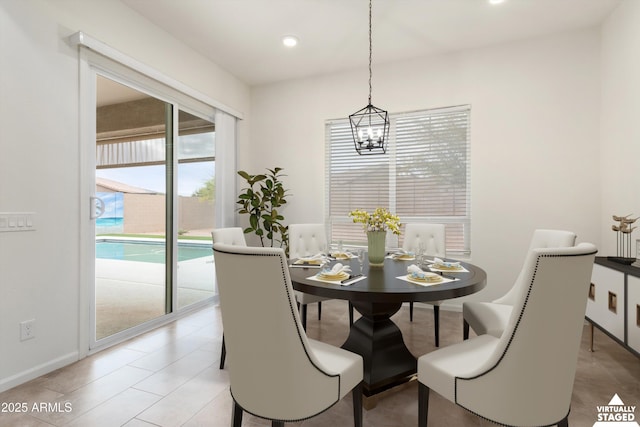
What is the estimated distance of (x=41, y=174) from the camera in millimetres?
2205

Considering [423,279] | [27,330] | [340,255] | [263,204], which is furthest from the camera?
[263,204]

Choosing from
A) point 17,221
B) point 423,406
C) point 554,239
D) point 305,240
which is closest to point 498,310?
point 554,239

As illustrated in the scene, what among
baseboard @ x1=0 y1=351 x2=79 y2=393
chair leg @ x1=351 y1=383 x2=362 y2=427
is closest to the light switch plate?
baseboard @ x1=0 y1=351 x2=79 y2=393

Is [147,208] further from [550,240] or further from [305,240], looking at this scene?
[550,240]

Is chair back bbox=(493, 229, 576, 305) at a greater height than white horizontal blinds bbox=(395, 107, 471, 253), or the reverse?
white horizontal blinds bbox=(395, 107, 471, 253)

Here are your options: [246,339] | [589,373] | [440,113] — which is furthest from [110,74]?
[589,373]

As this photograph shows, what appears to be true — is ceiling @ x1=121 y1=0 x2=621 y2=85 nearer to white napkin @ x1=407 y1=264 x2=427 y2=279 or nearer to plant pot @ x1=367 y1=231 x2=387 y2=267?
plant pot @ x1=367 y1=231 x2=387 y2=267

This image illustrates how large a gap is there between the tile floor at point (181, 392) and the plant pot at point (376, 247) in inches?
32.0

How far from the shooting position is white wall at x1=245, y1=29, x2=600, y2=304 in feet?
10.5

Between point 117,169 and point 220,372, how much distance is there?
1957 millimetres

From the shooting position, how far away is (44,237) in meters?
2.23

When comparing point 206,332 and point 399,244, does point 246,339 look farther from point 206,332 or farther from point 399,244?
point 399,244

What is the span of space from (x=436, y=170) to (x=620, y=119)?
1628mm

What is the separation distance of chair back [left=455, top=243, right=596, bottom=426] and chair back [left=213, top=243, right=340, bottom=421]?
0.63m
